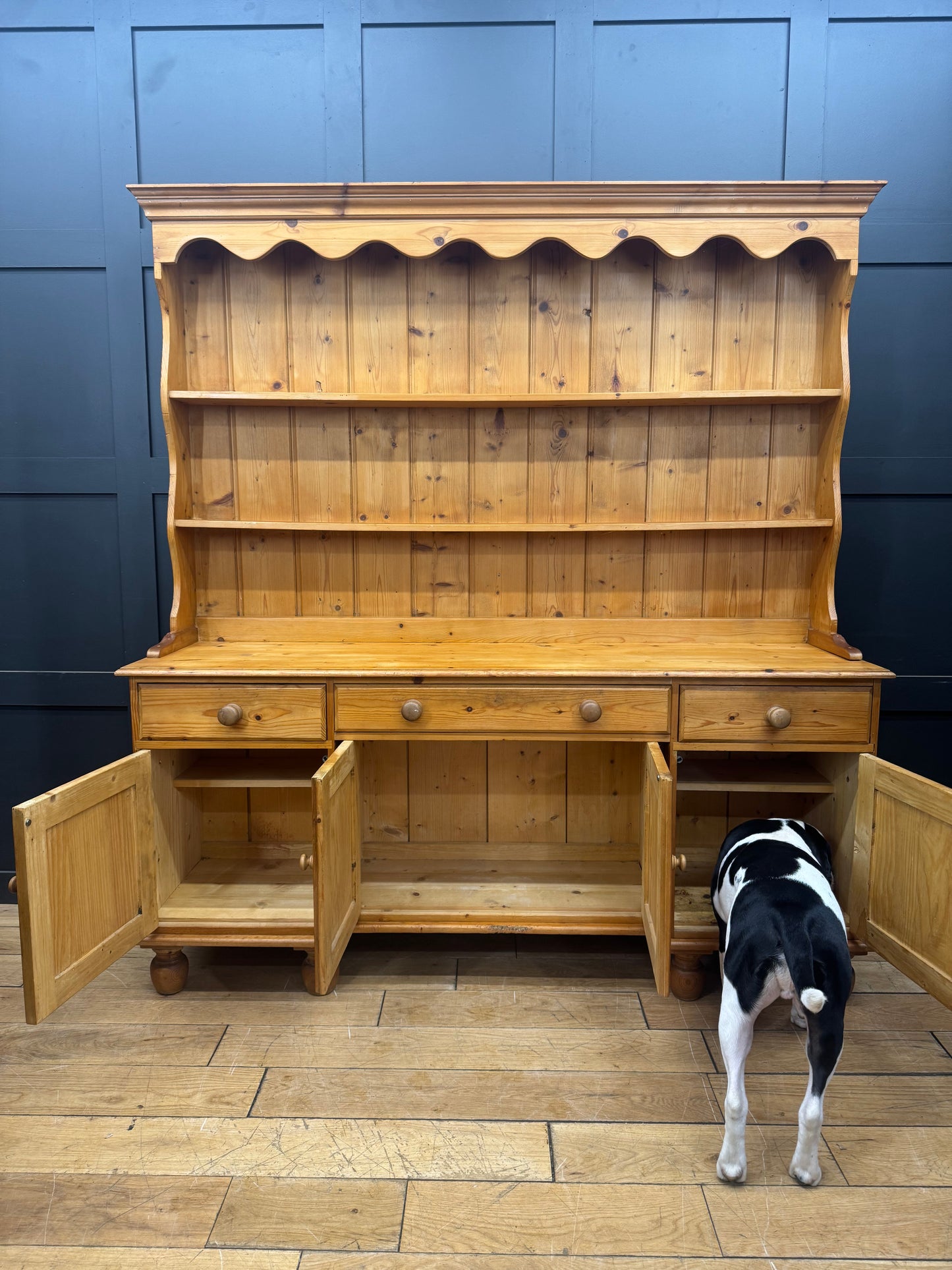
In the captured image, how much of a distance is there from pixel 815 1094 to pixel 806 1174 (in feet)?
0.54

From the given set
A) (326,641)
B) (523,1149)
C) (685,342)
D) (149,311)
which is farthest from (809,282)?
(523,1149)

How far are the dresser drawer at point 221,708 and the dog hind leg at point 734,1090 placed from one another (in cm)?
120

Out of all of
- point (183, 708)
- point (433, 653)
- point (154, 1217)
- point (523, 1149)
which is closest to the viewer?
point (154, 1217)

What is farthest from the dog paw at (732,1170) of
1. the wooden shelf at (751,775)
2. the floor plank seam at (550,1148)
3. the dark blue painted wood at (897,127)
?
the dark blue painted wood at (897,127)

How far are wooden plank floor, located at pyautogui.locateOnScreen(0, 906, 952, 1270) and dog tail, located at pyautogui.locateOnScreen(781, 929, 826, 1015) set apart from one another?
1.32 feet

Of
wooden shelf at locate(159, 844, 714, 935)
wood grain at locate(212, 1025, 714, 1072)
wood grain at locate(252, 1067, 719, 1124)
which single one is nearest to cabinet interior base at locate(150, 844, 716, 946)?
wooden shelf at locate(159, 844, 714, 935)

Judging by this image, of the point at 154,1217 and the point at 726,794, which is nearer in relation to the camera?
the point at 154,1217

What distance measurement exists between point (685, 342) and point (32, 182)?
2.15 meters

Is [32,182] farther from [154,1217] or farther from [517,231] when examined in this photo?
[154,1217]

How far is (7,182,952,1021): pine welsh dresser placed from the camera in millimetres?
2197

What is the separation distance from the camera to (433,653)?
2.40m

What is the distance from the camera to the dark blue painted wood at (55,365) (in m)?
2.66

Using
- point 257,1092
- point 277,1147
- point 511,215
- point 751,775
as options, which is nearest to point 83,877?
point 257,1092

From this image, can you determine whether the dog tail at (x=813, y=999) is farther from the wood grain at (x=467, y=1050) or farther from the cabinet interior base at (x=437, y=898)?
the cabinet interior base at (x=437, y=898)
